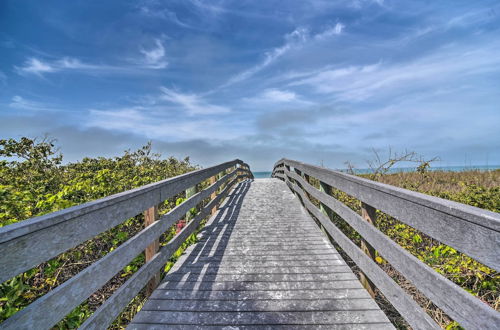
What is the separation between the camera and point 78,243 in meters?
1.70

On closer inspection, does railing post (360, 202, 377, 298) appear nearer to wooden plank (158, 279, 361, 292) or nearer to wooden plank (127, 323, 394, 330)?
wooden plank (158, 279, 361, 292)

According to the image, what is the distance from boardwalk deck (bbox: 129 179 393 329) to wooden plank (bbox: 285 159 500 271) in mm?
1040

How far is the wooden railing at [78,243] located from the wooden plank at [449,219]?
2.24 metres

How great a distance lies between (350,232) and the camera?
19.7 feet

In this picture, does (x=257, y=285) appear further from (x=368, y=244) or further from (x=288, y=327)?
(x=368, y=244)

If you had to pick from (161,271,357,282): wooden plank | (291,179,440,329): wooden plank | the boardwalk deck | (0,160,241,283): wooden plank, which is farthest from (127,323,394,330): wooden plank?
(0,160,241,283): wooden plank

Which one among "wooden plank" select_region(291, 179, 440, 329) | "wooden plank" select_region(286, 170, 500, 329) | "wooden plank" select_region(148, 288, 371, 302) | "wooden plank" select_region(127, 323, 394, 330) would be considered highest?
"wooden plank" select_region(286, 170, 500, 329)

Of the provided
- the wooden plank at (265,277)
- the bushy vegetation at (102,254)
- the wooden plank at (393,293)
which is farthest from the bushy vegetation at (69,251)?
the wooden plank at (393,293)

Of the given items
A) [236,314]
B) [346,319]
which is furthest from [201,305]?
[346,319]

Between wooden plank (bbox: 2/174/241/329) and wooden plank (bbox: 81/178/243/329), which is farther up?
wooden plank (bbox: 2/174/241/329)

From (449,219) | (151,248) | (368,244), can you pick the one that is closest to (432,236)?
(449,219)

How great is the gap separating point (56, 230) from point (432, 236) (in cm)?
229

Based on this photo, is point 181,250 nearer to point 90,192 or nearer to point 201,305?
point 201,305

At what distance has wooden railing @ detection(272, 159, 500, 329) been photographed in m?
1.35
